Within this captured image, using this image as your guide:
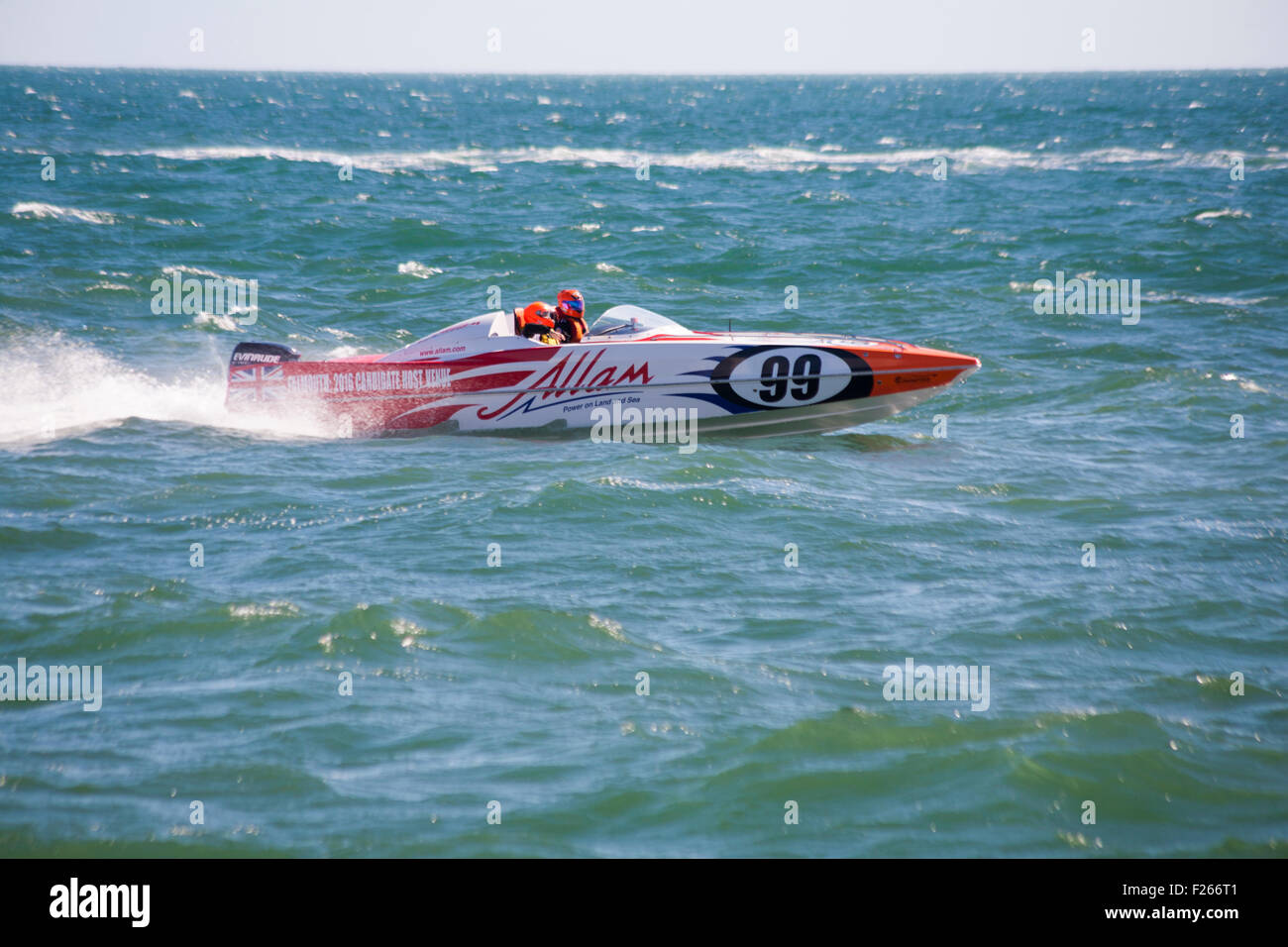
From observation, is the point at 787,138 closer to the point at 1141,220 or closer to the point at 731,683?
the point at 1141,220

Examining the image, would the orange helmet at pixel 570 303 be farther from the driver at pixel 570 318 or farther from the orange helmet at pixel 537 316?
the orange helmet at pixel 537 316

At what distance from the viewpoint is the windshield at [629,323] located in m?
12.6

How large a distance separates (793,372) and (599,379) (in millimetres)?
2064

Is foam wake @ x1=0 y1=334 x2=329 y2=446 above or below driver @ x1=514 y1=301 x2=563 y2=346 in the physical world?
below

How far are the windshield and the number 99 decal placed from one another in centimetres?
79

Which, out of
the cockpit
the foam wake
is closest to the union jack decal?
the foam wake

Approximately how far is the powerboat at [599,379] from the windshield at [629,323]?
0.05 feet

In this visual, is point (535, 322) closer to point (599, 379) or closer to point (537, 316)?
point (537, 316)

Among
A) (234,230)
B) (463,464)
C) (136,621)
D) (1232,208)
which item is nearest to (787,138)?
(1232,208)

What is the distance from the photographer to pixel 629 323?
41.6 feet

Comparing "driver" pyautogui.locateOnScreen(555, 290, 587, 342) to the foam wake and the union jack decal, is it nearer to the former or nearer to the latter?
the foam wake

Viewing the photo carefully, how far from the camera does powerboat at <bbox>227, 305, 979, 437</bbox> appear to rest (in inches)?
484

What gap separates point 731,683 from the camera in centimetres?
709
